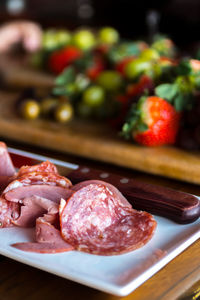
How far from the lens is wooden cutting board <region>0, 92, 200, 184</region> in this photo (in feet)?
4.77

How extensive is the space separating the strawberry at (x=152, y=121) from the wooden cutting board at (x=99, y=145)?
4 cm

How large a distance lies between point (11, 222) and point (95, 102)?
38.5 inches

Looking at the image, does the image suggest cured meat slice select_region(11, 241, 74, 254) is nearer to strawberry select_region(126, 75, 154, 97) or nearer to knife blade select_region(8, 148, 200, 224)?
knife blade select_region(8, 148, 200, 224)

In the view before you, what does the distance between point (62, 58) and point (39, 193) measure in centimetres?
164

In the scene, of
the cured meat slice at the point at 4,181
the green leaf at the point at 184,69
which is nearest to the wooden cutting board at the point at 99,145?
the green leaf at the point at 184,69

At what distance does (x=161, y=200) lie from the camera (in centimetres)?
105

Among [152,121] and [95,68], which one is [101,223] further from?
[95,68]

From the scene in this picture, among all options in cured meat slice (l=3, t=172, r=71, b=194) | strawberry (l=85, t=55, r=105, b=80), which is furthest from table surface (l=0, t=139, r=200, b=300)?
strawberry (l=85, t=55, r=105, b=80)

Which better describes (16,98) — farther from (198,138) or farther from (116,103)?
(198,138)

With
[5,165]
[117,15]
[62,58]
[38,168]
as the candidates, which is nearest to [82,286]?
A: [38,168]

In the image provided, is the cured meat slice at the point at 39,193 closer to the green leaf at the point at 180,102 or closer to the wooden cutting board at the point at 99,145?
the wooden cutting board at the point at 99,145

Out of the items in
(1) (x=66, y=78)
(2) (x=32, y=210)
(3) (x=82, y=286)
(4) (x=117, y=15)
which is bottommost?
(3) (x=82, y=286)

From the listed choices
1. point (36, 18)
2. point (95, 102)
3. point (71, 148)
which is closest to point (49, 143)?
point (71, 148)

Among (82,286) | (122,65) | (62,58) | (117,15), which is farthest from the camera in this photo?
(117,15)
